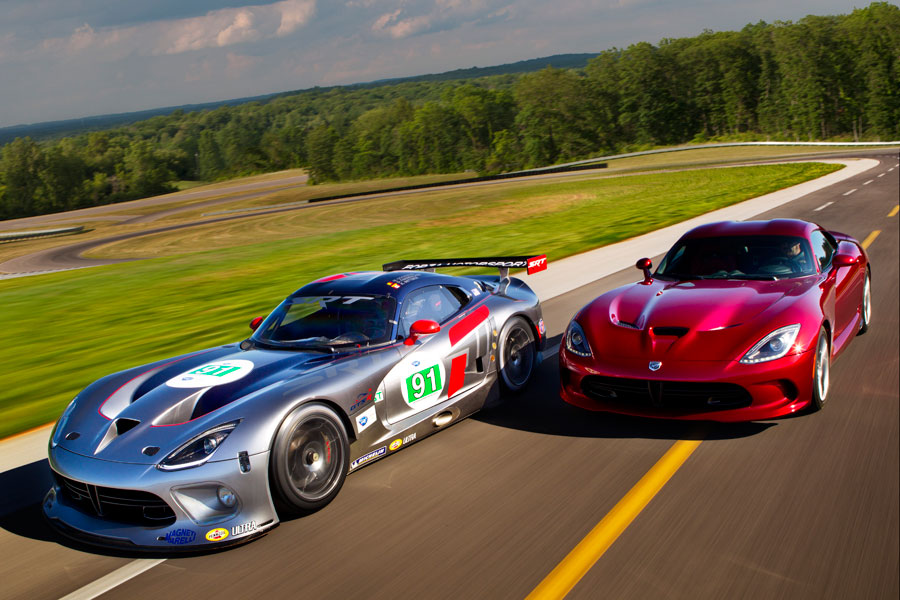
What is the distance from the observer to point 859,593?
3605 millimetres

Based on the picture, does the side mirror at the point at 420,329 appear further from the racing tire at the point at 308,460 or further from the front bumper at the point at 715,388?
the front bumper at the point at 715,388

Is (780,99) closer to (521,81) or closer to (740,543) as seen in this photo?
(521,81)

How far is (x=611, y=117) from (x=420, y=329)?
111 m

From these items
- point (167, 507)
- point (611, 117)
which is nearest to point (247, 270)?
point (167, 507)

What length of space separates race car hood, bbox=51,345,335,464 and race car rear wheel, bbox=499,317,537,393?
77.3 inches

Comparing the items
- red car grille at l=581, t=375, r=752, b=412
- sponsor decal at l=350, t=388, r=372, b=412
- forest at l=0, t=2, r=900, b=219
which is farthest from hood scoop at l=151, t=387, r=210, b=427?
forest at l=0, t=2, r=900, b=219

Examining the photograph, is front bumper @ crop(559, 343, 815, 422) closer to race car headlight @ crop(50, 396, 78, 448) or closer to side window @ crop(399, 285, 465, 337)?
side window @ crop(399, 285, 465, 337)

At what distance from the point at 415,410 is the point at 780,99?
114274 mm

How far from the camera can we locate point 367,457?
5492 mm

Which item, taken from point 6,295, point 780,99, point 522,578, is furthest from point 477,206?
point 780,99

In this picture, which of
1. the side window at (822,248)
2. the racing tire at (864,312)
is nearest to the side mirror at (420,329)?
the side window at (822,248)

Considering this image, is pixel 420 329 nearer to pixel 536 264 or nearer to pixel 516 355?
pixel 516 355

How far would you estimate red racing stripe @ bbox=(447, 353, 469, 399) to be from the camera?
6.36 metres

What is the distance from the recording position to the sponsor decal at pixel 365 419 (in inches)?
213
